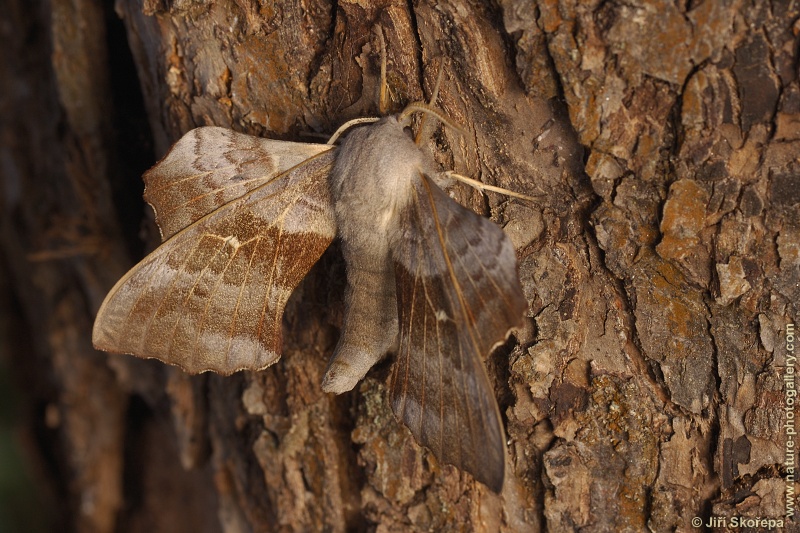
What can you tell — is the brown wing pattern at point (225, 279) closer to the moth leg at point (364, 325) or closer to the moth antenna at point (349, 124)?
the moth antenna at point (349, 124)

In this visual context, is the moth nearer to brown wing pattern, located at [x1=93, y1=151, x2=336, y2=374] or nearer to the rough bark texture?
brown wing pattern, located at [x1=93, y1=151, x2=336, y2=374]

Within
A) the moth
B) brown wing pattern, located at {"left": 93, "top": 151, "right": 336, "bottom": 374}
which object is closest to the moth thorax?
the moth

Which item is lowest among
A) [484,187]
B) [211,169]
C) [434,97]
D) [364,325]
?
[364,325]

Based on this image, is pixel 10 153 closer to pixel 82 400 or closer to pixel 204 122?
pixel 82 400

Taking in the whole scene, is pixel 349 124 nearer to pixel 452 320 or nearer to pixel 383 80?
pixel 383 80

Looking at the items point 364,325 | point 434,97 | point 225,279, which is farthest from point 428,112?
point 225,279

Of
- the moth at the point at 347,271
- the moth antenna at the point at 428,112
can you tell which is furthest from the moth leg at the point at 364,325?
the moth antenna at the point at 428,112
